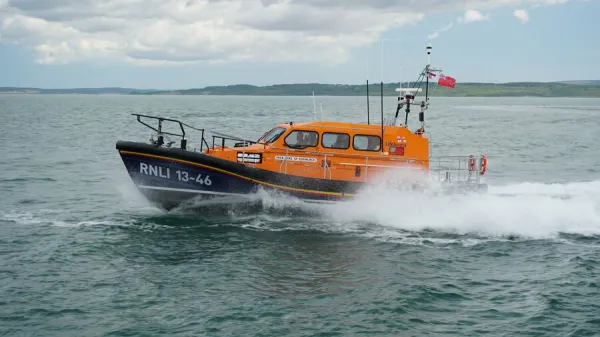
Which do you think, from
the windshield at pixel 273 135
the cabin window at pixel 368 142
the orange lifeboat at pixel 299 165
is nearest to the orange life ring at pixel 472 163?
the orange lifeboat at pixel 299 165

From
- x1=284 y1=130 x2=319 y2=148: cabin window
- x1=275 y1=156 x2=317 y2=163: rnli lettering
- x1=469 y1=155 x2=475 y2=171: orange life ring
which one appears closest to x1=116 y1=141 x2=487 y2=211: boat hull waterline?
x1=275 y1=156 x2=317 y2=163: rnli lettering

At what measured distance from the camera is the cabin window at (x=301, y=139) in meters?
15.5

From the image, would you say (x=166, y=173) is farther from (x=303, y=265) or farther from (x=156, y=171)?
(x=303, y=265)

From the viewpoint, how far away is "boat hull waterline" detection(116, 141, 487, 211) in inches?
587

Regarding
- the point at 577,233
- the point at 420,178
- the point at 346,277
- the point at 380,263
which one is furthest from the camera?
the point at 420,178

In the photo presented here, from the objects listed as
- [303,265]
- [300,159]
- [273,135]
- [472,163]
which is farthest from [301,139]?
[472,163]

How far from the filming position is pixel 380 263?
1248 centimetres

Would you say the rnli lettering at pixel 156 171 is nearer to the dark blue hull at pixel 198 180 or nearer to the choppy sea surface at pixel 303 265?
the dark blue hull at pixel 198 180

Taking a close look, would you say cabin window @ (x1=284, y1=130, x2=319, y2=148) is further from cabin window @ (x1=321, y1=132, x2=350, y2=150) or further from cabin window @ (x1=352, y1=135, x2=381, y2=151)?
cabin window @ (x1=352, y1=135, x2=381, y2=151)

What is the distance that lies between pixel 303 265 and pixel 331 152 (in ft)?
13.7

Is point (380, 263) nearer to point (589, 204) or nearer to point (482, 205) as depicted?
point (482, 205)

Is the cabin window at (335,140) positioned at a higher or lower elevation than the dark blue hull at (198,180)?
higher

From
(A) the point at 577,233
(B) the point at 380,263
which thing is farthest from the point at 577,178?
(B) the point at 380,263

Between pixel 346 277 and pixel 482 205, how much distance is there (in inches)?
222
